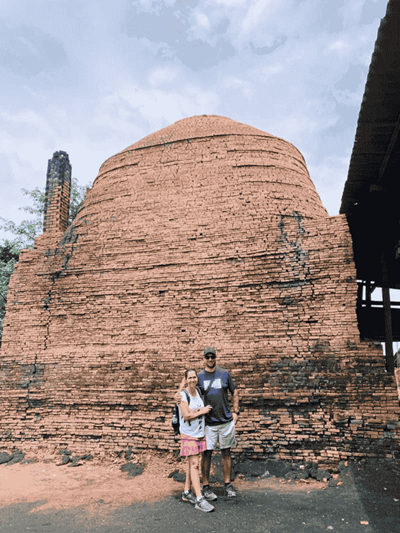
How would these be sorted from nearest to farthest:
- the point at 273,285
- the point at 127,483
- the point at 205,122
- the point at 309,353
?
the point at 127,483
the point at 309,353
the point at 273,285
the point at 205,122

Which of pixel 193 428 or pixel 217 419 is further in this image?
pixel 217 419

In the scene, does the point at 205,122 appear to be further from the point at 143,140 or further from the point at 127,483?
the point at 127,483

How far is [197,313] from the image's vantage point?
6.53 m

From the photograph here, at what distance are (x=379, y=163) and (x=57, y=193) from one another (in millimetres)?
7157

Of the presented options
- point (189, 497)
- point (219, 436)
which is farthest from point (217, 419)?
point (189, 497)

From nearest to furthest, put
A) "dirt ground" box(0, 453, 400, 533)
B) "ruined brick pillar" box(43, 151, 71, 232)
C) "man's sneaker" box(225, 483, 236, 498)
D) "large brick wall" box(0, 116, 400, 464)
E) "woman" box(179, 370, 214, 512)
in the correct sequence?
1. "dirt ground" box(0, 453, 400, 533)
2. "woman" box(179, 370, 214, 512)
3. "man's sneaker" box(225, 483, 236, 498)
4. "large brick wall" box(0, 116, 400, 464)
5. "ruined brick pillar" box(43, 151, 71, 232)

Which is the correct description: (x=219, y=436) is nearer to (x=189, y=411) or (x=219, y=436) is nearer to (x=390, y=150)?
(x=189, y=411)

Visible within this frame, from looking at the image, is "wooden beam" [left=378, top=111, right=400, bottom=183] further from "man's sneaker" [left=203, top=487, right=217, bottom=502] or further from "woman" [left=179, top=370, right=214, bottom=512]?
"man's sneaker" [left=203, top=487, right=217, bottom=502]

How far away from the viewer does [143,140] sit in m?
8.94

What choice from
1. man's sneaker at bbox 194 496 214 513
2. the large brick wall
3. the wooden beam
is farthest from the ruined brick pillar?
the wooden beam

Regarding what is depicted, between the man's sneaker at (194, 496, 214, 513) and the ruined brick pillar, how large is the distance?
694 centimetres

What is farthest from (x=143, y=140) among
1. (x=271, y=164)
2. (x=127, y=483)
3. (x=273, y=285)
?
(x=127, y=483)

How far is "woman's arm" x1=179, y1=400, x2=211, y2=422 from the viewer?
13.3 ft

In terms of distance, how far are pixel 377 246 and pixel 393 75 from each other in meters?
5.60
